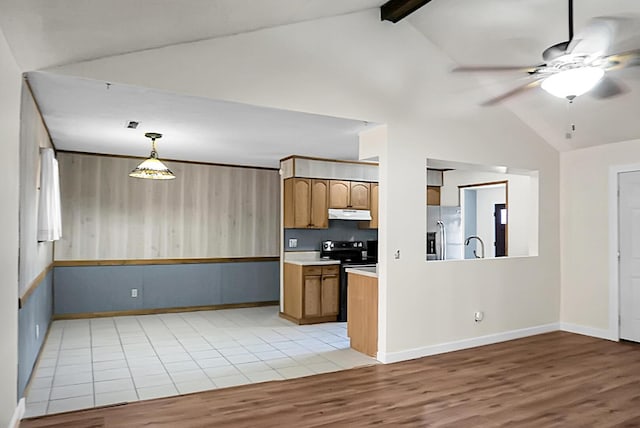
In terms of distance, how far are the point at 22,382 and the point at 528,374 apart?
419 cm

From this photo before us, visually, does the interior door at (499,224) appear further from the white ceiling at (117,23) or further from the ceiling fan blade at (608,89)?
the white ceiling at (117,23)

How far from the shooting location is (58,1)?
6.61ft

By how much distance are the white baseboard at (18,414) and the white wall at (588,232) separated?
596 cm

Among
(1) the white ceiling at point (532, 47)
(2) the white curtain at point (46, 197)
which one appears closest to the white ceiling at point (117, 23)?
(1) the white ceiling at point (532, 47)

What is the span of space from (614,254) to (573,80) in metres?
3.40

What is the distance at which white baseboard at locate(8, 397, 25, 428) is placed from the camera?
276 centimetres

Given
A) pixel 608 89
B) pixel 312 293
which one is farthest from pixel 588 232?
pixel 312 293

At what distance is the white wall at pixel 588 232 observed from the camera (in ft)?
17.6

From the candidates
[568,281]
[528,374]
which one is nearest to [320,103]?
[528,374]

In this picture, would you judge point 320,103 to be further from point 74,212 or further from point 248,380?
point 74,212

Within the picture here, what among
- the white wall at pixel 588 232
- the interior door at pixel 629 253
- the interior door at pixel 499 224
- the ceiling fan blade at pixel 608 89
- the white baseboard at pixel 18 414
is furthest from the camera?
the interior door at pixel 499 224

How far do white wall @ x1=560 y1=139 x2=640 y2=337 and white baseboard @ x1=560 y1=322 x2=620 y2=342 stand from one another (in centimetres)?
1

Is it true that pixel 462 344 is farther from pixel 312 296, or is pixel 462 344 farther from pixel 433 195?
pixel 433 195

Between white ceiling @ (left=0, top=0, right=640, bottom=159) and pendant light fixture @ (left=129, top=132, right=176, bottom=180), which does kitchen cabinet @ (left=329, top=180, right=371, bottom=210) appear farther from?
pendant light fixture @ (left=129, top=132, right=176, bottom=180)
